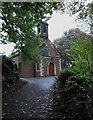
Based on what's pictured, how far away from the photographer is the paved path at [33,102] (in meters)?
3.17

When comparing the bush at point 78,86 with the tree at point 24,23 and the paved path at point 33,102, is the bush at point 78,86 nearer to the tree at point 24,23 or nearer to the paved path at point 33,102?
the paved path at point 33,102

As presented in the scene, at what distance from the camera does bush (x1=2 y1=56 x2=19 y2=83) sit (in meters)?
5.31

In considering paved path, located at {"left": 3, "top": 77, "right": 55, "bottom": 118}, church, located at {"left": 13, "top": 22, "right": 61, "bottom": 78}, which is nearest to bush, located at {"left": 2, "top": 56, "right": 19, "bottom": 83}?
church, located at {"left": 13, "top": 22, "right": 61, "bottom": 78}

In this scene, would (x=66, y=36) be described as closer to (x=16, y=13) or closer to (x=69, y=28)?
(x=69, y=28)

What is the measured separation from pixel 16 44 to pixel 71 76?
1952 millimetres

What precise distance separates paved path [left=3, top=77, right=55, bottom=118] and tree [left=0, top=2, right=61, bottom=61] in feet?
1.83

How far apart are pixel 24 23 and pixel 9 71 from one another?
147 cm

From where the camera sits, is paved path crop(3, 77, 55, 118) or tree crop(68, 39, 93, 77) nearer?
paved path crop(3, 77, 55, 118)

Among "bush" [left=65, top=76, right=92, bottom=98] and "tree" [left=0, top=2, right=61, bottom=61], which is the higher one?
"tree" [left=0, top=2, right=61, bottom=61]

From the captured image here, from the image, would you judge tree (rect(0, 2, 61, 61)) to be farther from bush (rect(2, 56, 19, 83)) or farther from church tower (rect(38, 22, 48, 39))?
bush (rect(2, 56, 19, 83))

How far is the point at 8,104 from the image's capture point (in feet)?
12.3

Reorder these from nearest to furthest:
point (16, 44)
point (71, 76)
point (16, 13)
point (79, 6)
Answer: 1. point (71, 76)
2. point (79, 6)
3. point (16, 13)
4. point (16, 44)

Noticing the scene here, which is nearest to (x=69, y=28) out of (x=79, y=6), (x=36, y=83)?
(x=79, y=6)

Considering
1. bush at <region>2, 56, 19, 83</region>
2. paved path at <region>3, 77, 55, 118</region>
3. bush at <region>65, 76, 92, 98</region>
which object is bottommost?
paved path at <region>3, 77, 55, 118</region>
